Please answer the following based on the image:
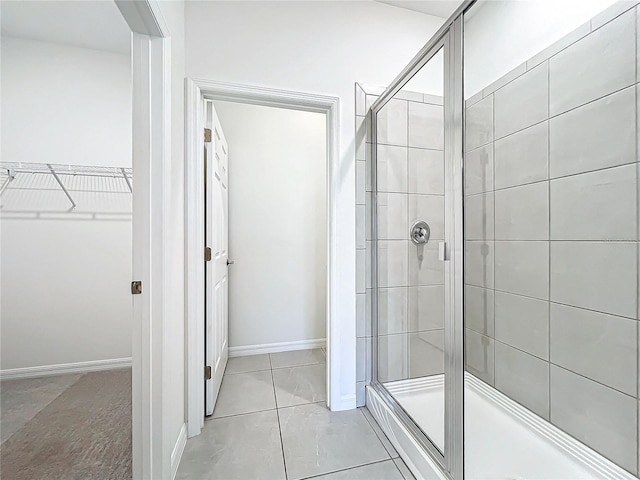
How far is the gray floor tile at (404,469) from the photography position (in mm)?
1255

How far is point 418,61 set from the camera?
1394 mm

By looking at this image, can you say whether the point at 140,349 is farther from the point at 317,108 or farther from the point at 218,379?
the point at 317,108

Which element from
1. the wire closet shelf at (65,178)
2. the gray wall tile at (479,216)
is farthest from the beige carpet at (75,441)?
the gray wall tile at (479,216)

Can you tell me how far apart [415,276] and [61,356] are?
2.75 m

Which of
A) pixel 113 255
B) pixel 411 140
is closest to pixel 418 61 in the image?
pixel 411 140

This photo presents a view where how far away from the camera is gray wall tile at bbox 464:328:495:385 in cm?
118

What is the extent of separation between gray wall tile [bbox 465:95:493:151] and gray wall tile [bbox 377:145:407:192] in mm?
398

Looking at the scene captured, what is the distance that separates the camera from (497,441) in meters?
1.26

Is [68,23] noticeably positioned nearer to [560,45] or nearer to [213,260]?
[213,260]

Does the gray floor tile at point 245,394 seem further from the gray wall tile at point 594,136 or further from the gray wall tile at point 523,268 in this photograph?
the gray wall tile at point 594,136

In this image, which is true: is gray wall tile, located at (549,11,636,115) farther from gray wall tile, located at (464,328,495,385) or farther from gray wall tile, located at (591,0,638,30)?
gray wall tile, located at (464,328,495,385)

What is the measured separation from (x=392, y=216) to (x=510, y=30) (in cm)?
112

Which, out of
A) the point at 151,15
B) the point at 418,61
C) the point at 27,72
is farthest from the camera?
the point at 27,72

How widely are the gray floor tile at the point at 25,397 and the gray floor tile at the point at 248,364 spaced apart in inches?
44.6
